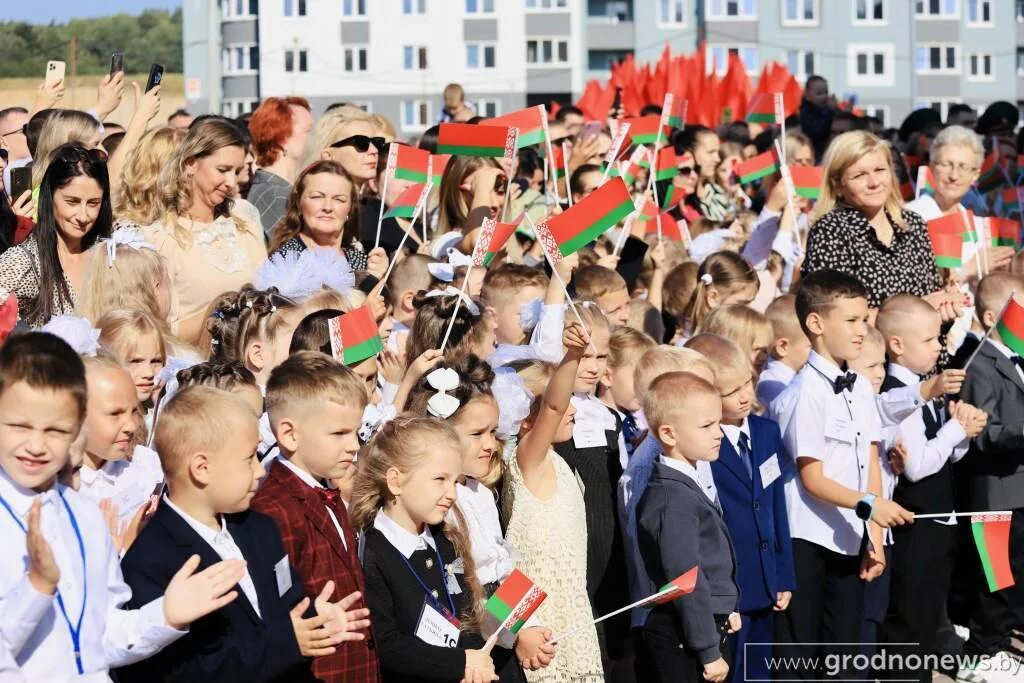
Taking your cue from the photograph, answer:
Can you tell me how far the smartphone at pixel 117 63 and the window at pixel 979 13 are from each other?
67.2 m

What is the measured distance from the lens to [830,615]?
6.94 metres

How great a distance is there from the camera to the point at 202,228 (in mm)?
6852

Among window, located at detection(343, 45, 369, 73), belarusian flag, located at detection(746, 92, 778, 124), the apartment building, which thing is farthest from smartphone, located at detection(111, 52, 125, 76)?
window, located at detection(343, 45, 369, 73)

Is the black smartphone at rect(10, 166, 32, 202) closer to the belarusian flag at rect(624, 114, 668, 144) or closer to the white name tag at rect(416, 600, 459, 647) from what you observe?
the white name tag at rect(416, 600, 459, 647)

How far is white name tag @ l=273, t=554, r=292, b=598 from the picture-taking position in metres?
4.25

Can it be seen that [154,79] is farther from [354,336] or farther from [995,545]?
[995,545]

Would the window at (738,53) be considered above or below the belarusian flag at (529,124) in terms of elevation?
above

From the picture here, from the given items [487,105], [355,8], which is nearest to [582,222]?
[487,105]

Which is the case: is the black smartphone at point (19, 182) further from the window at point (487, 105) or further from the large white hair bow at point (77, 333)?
the window at point (487, 105)

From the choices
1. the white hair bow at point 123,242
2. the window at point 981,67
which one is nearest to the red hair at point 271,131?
the white hair bow at point 123,242

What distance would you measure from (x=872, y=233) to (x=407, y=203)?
231 centimetres

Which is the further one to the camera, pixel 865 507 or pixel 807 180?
pixel 807 180

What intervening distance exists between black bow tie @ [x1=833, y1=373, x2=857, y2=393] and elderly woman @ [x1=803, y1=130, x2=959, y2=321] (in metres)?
1.08

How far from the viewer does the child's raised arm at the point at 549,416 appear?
18.5ft
